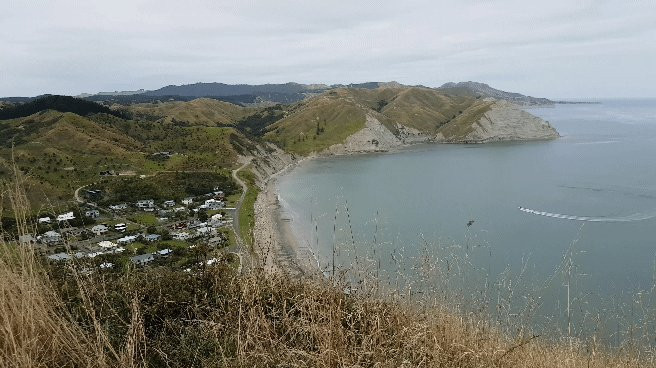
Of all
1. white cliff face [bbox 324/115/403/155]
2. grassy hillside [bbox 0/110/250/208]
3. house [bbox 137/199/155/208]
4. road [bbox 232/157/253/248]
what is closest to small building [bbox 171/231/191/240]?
road [bbox 232/157/253/248]

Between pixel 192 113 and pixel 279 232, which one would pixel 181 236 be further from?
pixel 192 113

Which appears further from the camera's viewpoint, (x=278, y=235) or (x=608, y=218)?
(x=608, y=218)

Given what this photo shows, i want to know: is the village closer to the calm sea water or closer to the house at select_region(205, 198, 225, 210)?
the house at select_region(205, 198, 225, 210)

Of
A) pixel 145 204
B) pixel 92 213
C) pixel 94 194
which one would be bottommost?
pixel 145 204

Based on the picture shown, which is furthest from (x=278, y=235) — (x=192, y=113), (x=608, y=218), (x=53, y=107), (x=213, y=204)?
(x=192, y=113)

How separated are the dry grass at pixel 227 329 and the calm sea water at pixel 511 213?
1279 millimetres

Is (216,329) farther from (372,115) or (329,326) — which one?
(372,115)

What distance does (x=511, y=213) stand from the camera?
40375mm

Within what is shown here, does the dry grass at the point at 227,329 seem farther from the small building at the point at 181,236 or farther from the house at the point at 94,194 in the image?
the house at the point at 94,194

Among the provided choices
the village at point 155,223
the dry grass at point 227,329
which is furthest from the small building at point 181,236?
the dry grass at point 227,329

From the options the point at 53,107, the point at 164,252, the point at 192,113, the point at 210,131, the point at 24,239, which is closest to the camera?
Answer: the point at 24,239

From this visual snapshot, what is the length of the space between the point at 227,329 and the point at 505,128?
119 meters

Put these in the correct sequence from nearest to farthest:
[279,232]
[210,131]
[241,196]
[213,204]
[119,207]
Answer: [279,232]
[119,207]
[213,204]
[241,196]
[210,131]

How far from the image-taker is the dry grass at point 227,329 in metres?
2.94
